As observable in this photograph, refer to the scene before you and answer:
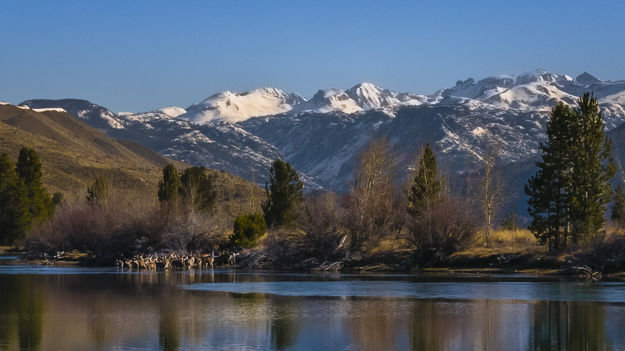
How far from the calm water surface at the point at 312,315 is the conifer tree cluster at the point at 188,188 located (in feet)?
173

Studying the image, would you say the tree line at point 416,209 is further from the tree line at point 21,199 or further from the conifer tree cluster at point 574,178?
the tree line at point 21,199

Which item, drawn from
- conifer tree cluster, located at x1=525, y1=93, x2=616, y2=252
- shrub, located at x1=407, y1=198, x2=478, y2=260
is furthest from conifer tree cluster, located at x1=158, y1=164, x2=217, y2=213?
conifer tree cluster, located at x1=525, y1=93, x2=616, y2=252

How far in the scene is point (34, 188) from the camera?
13650cm

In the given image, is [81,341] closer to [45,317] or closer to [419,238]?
[45,317]

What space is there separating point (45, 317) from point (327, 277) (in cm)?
3409

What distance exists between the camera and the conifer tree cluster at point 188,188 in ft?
388

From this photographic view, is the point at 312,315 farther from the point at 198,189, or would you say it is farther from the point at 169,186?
the point at 198,189

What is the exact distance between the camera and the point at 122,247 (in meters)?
98.7

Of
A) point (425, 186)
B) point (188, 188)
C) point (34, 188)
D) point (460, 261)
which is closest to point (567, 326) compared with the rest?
point (460, 261)

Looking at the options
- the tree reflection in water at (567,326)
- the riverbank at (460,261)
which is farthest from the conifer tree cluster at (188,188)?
the tree reflection in water at (567,326)

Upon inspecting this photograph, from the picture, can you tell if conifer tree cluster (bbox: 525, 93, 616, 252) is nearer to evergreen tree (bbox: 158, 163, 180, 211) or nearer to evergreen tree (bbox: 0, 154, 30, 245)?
evergreen tree (bbox: 158, 163, 180, 211)

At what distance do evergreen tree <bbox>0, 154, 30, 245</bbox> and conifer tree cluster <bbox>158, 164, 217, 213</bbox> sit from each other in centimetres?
2399

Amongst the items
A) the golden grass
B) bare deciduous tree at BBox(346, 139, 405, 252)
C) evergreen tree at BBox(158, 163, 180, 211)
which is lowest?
the golden grass

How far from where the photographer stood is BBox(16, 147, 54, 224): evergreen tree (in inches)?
5271
